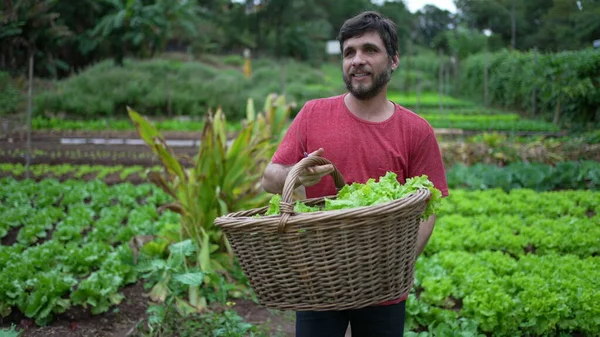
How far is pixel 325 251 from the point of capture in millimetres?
1849

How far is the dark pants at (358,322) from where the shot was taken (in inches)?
85.2

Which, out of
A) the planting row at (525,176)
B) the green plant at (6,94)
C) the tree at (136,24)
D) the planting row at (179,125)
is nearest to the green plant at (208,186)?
the green plant at (6,94)

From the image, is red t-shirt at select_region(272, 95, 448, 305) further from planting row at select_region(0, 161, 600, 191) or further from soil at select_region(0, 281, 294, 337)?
planting row at select_region(0, 161, 600, 191)

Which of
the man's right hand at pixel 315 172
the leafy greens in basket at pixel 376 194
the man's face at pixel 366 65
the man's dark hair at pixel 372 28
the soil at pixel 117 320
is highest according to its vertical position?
the man's dark hair at pixel 372 28

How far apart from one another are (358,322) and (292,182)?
709 mm

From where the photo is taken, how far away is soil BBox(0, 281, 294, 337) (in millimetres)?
3600

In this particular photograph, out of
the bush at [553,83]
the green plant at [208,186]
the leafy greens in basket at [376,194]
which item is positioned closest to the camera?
the leafy greens in basket at [376,194]

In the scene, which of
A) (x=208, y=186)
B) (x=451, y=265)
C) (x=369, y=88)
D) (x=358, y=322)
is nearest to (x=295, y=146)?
(x=369, y=88)

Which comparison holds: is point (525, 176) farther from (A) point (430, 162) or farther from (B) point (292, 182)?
(B) point (292, 182)

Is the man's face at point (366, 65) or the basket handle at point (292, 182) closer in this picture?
the basket handle at point (292, 182)

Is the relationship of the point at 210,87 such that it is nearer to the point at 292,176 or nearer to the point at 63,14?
the point at 63,14

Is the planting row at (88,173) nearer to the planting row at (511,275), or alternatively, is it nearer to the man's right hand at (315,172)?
the planting row at (511,275)

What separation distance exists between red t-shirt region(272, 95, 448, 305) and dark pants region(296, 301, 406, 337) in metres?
0.07

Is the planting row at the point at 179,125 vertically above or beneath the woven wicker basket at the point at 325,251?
beneath
